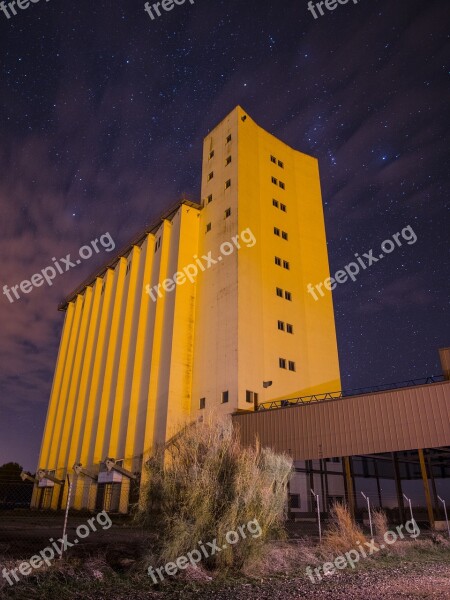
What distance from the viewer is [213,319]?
112ft

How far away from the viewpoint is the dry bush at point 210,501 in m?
10.4

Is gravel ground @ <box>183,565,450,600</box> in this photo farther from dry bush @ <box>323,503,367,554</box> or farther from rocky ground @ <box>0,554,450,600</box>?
dry bush @ <box>323,503,367,554</box>

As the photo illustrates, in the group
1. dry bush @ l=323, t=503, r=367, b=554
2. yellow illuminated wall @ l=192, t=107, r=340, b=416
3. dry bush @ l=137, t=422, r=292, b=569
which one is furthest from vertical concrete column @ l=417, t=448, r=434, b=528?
yellow illuminated wall @ l=192, t=107, r=340, b=416

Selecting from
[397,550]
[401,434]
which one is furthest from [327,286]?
[397,550]

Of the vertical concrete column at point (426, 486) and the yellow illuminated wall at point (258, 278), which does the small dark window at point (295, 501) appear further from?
the vertical concrete column at point (426, 486)

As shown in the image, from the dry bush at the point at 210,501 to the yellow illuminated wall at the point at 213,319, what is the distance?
1714 centimetres

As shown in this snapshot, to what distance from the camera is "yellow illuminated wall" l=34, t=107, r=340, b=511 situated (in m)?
32.4

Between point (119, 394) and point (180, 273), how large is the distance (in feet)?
38.0

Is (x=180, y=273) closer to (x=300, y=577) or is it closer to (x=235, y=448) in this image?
(x=235, y=448)

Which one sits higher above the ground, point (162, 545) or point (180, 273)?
point (180, 273)

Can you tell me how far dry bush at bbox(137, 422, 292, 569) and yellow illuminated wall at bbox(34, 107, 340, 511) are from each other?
17138mm

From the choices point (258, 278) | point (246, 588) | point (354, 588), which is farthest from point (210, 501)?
point (258, 278)

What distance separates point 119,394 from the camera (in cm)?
3719

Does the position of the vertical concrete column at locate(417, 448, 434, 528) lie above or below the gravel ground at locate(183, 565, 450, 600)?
above
